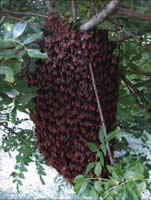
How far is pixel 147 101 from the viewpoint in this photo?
0.63 meters

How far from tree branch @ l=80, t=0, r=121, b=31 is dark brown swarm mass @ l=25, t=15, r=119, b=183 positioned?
16 mm

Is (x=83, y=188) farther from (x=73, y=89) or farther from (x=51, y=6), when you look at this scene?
(x=51, y=6)

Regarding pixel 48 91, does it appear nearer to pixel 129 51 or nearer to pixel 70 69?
pixel 70 69

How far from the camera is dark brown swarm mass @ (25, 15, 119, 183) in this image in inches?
18.1

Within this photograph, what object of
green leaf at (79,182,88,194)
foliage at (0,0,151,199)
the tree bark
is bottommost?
green leaf at (79,182,88,194)

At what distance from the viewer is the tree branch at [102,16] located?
321 mm

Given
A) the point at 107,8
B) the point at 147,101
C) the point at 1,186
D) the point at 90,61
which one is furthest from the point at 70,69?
the point at 1,186

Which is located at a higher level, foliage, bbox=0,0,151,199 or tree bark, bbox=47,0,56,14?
tree bark, bbox=47,0,56,14

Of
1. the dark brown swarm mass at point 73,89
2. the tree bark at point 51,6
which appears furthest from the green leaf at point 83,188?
the tree bark at point 51,6

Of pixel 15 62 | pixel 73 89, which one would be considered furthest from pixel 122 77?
pixel 15 62

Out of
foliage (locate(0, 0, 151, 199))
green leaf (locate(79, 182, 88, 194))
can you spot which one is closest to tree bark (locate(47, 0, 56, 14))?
foliage (locate(0, 0, 151, 199))

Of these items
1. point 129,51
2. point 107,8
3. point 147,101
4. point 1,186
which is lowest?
point 1,186

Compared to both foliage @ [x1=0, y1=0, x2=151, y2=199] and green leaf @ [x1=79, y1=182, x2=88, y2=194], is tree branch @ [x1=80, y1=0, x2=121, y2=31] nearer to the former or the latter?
foliage @ [x1=0, y1=0, x2=151, y2=199]

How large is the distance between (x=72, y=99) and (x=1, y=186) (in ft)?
4.47
